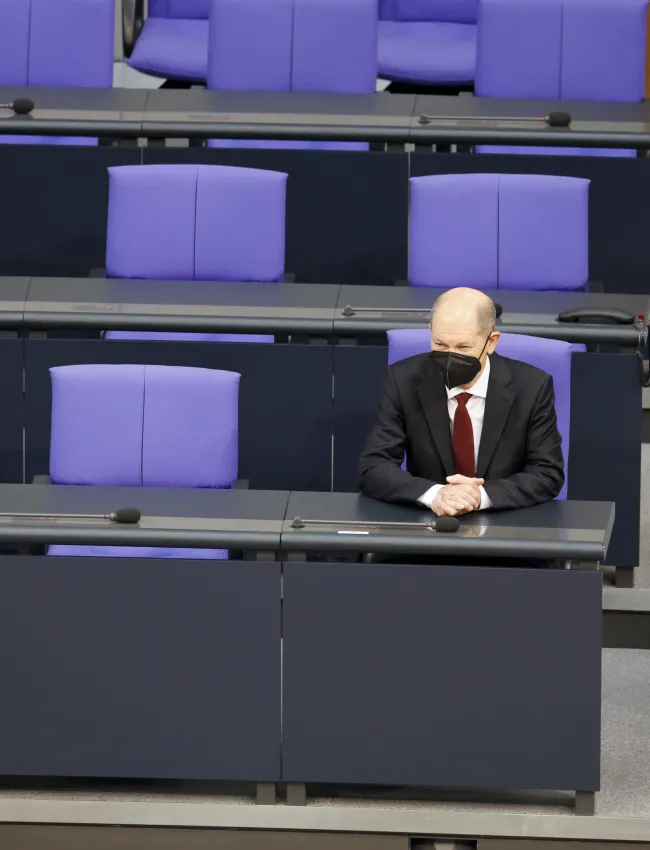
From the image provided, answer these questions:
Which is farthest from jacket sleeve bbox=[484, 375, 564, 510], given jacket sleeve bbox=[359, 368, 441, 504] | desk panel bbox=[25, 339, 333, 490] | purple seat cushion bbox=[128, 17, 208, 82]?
purple seat cushion bbox=[128, 17, 208, 82]

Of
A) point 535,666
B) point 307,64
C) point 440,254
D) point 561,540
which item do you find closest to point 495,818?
point 535,666

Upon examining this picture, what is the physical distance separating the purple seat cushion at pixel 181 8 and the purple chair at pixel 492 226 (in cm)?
159

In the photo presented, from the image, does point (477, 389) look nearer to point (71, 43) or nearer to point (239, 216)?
point (239, 216)

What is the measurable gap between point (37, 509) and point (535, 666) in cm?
72

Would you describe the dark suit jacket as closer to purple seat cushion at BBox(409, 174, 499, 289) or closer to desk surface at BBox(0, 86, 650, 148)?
purple seat cushion at BBox(409, 174, 499, 289)

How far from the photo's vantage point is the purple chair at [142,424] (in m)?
2.66

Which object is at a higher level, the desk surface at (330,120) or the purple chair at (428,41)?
the purple chair at (428,41)

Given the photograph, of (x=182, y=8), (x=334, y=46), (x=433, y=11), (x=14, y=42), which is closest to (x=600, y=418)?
(x=334, y=46)

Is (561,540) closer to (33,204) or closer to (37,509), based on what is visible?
(37,509)

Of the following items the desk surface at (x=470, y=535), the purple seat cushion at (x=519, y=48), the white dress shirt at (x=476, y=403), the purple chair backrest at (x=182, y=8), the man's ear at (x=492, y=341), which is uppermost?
the purple chair backrest at (x=182, y=8)

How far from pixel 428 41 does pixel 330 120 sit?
92 cm

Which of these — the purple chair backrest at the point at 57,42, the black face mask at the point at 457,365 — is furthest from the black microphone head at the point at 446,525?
the purple chair backrest at the point at 57,42

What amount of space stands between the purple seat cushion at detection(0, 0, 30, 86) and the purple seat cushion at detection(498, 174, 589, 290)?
138 centimetres

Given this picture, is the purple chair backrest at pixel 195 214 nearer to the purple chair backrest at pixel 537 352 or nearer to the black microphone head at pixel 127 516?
the purple chair backrest at pixel 537 352
